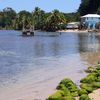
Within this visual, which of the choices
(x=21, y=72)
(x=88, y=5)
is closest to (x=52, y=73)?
(x=21, y=72)

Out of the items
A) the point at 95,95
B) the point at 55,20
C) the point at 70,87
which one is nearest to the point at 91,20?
the point at 55,20

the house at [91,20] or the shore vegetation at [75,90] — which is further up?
the shore vegetation at [75,90]

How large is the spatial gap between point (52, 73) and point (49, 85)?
4.65 metres

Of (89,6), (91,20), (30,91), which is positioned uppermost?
(89,6)

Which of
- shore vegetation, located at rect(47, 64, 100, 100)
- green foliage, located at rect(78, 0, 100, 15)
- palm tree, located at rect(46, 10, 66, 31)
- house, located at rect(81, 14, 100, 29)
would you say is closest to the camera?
shore vegetation, located at rect(47, 64, 100, 100)

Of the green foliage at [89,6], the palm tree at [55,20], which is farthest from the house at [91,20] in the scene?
the green foliage at [89,6]

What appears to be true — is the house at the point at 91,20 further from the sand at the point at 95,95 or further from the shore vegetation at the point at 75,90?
the sand at the point at 95,95

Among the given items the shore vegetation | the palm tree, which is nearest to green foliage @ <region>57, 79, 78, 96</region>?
the shore vegetation

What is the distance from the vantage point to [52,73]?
865 inches

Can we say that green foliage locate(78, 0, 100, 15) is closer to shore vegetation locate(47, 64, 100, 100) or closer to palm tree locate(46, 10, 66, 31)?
palm tree locate(46, 10, 66, 31)

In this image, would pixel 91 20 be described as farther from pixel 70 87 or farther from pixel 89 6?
pixel 70 87

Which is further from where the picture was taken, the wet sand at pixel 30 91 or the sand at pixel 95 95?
the wet sand at pixel 30 91

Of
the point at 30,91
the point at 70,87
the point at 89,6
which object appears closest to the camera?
the point at 70,87

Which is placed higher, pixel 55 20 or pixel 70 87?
pixel 70 87
